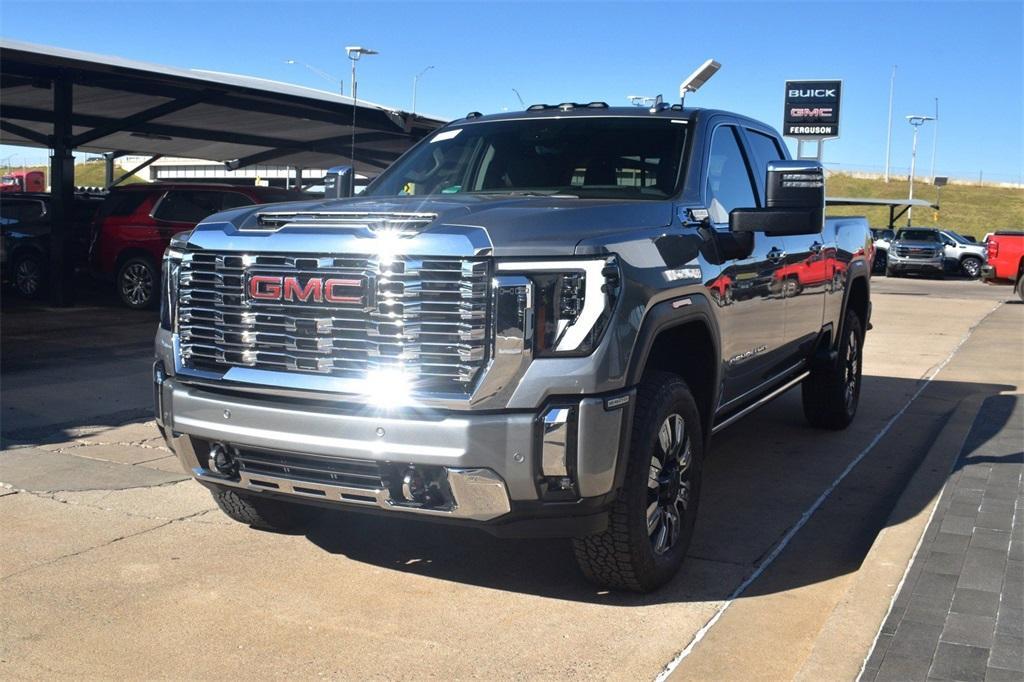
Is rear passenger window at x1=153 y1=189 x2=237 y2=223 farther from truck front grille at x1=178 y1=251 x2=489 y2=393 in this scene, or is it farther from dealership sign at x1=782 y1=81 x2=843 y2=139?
dealership sign at x1=782 y1=81 x2=843 y2=139

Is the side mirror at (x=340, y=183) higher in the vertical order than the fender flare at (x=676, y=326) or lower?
higher

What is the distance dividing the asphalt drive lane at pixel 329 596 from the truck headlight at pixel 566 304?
1.09m

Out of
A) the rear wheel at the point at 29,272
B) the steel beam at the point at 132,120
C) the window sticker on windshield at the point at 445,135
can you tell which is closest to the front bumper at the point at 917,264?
the steel beam at the point at 132,120

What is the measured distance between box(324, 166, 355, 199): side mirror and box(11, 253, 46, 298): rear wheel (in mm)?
13121

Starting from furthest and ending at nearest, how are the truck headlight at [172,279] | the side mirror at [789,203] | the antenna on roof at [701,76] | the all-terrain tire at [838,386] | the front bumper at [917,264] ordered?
1. the front bumper at [917,264]
2. the antenna on roof at [701,76]
3. the all-terrain tire at [838,386]
4. the side mirror at [789,203]
5. the truck headlight at [172,279]

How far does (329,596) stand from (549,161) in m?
2.40

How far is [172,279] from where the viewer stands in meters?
4.57

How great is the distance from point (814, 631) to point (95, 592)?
2.81m

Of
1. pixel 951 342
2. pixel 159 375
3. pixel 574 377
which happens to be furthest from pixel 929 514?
pixel 951 342

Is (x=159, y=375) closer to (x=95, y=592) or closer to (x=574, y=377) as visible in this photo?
(x=95, y=592)

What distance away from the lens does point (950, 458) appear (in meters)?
6.66

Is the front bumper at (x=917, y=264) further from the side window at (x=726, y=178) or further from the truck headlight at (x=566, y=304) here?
the truck headlight at (x=566, y=304)

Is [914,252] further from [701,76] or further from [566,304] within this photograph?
[566,304]

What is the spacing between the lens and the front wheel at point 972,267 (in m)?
35.4
